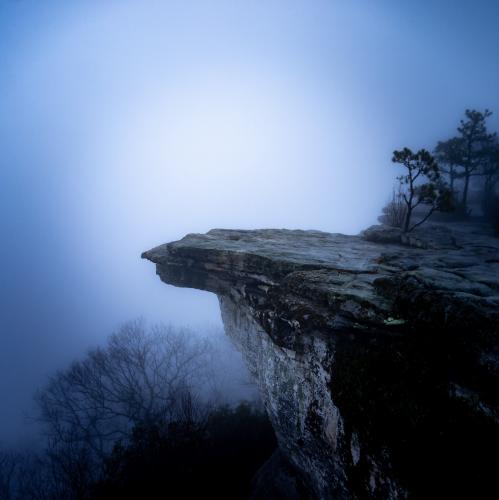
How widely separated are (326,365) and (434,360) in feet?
7.67

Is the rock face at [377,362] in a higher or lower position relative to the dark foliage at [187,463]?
higher

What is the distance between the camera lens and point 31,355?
90.4 m

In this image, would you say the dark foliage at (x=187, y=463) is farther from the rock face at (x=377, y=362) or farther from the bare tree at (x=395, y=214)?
the bare tree at (x=395, y=214)

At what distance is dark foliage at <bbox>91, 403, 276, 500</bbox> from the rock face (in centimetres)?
463

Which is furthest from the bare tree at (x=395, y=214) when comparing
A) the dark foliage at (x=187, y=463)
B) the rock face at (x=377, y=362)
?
the dark foliage at (x=187, y=463)

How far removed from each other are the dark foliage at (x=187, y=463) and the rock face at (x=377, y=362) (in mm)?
4629

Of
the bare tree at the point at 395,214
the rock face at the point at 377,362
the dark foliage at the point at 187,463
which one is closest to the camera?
the rock face at the point at 377,362

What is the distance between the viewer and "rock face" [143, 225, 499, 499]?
12.8 feet

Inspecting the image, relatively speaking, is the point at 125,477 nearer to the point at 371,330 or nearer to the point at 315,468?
the point at 315,468

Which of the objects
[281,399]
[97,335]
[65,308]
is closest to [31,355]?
[97,335]

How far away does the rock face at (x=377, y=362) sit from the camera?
389 centimetres

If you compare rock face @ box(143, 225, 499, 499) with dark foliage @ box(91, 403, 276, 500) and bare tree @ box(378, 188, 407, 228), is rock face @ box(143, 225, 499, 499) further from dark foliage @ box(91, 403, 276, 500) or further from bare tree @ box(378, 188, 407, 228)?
bare tree @ box(378, 188, 407, 228)

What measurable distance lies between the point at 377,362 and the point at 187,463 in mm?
10775

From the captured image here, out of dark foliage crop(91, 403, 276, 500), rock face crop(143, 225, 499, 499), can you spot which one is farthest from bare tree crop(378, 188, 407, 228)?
dark foliage crop(91, 403, 276, 500)
